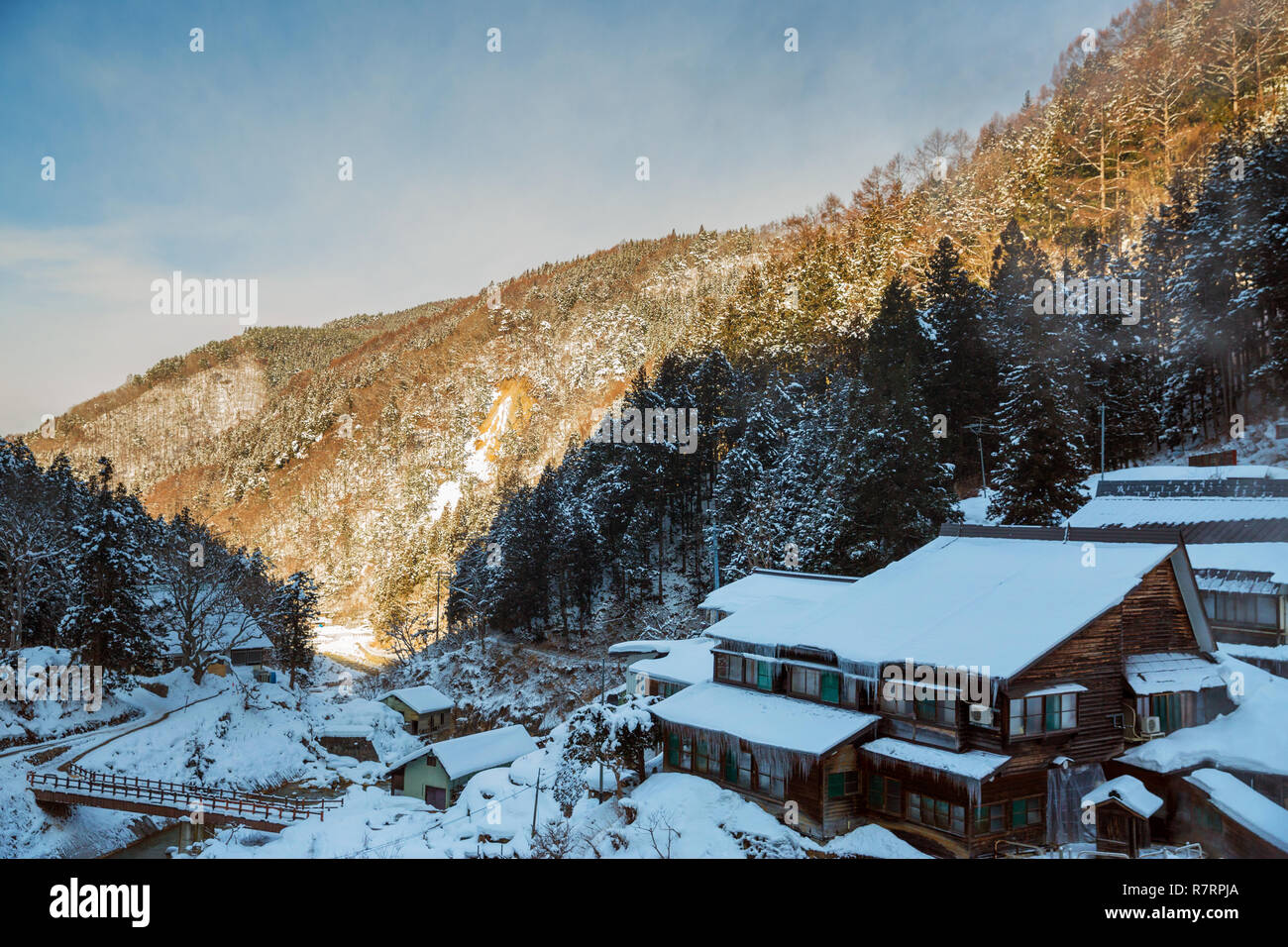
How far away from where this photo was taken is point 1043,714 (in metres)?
16.8

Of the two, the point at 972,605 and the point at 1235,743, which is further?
the point at 972,605

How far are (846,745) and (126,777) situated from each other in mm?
32054

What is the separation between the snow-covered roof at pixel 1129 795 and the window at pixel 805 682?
6.98 m

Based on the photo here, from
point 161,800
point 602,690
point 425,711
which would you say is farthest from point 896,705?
point 425,711

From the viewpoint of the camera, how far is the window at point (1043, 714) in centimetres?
1661

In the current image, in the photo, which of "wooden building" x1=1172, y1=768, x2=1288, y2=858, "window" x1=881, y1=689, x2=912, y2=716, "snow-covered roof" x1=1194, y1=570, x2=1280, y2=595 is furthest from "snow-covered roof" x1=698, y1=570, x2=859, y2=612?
"wooden building" x1=1172, y1=768, x2=1288, y2=858

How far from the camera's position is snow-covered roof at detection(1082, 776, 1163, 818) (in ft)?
49.2

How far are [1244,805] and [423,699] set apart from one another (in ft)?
139

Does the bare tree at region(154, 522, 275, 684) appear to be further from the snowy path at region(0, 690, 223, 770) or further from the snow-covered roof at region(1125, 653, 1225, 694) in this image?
the snow-covered roof at region(1125, 653, 1225, 694)

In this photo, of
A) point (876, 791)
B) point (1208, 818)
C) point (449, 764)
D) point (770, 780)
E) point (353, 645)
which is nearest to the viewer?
point (1208, 818)

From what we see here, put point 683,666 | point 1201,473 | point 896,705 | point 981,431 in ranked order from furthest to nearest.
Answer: point 981,431, point 683,666, point 1201,473, point 896,705

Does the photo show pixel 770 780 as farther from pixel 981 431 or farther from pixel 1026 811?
pixel 981 431
